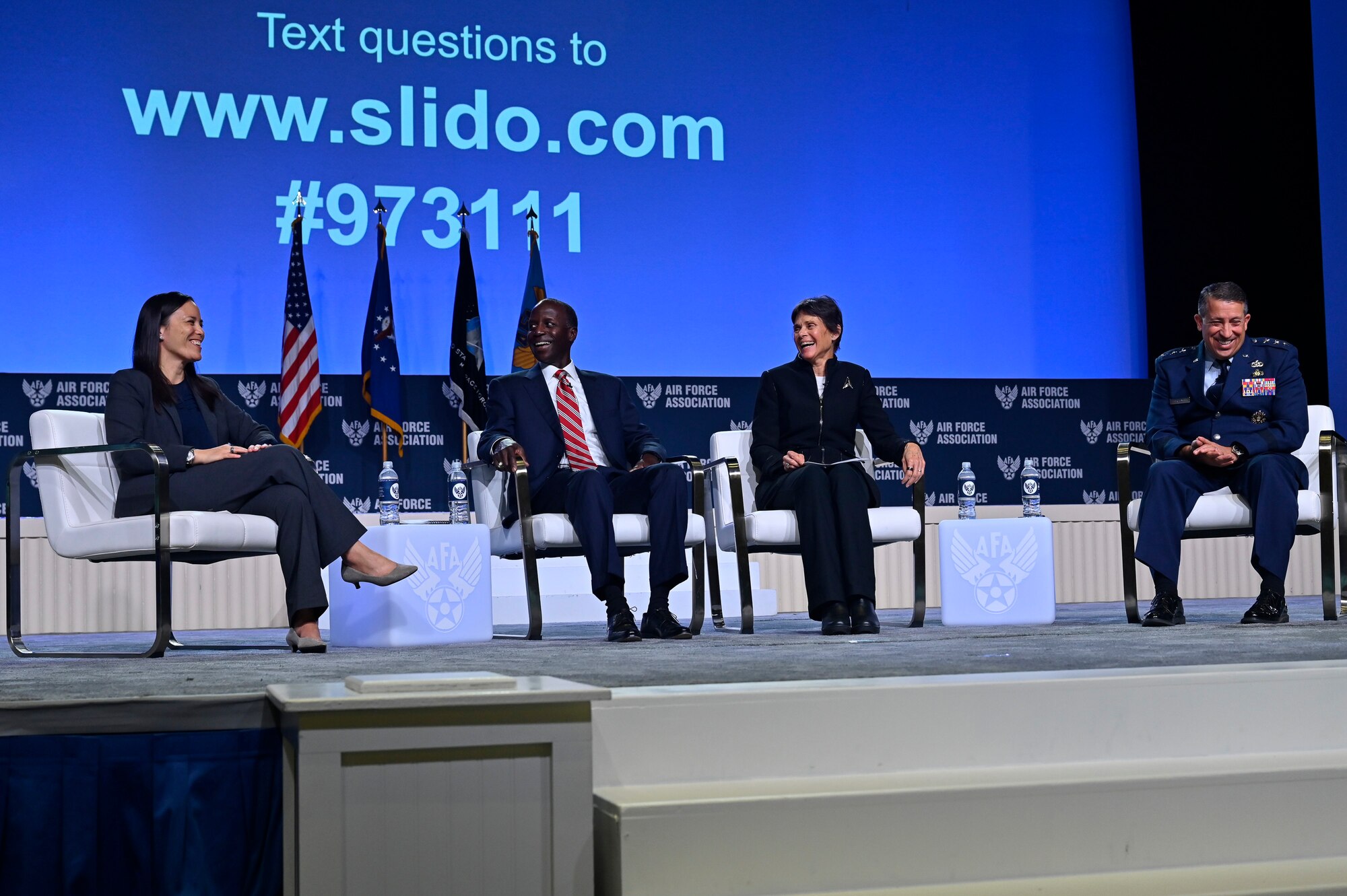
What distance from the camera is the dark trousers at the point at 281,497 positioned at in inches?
120

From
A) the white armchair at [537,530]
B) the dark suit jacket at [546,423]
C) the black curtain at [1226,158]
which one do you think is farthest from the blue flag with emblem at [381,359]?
the black curtain at [1226,158]

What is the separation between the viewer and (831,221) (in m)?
5.94

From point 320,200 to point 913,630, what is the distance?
10.5ft

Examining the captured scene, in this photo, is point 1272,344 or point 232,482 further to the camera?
point 1272,344

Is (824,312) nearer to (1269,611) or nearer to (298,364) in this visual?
(1269,611)

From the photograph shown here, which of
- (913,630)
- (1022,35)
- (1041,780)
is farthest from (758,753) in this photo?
(1022,35)

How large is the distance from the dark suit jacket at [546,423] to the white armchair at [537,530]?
10 centimetres

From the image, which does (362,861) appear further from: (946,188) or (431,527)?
(946,188)

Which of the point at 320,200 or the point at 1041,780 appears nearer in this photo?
the point at 1041,780

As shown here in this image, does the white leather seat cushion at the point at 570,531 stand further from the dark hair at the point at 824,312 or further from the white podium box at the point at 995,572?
the white podium box at the point at 995,572

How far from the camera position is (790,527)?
3602 mm

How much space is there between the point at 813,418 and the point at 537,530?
0.85 metres

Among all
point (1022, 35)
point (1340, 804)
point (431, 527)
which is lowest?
point (1340, 804)

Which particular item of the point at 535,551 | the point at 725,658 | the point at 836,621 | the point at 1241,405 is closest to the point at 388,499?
the point at 535,551
